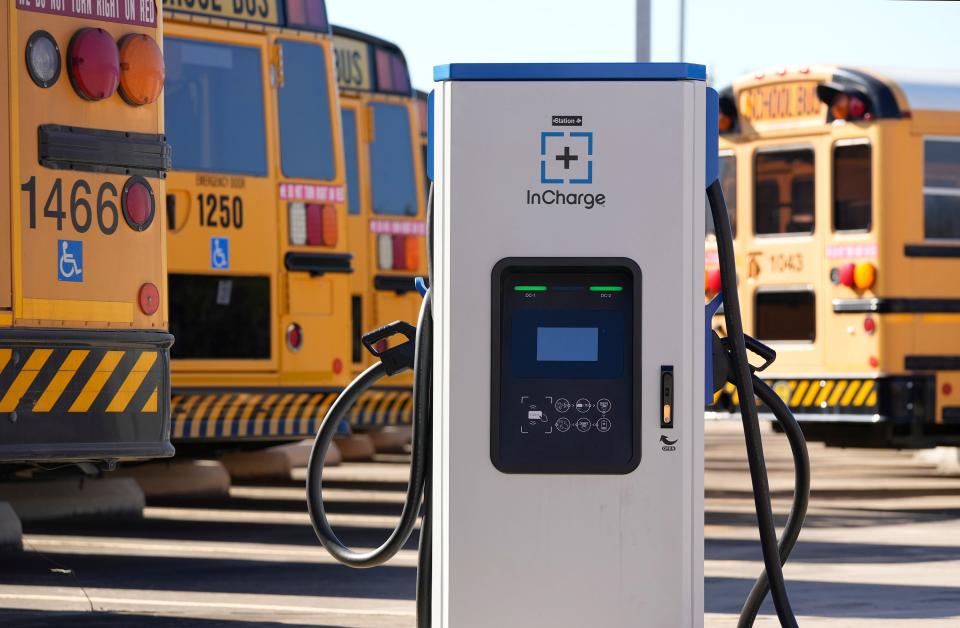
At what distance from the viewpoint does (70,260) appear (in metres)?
6.87

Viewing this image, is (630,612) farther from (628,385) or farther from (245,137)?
(245,137)

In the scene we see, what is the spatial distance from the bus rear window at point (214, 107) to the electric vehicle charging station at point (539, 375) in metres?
5.62

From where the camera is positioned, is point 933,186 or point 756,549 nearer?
point 756,549

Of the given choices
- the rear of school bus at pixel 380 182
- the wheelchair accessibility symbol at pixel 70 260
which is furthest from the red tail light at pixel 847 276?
the wheelchair accessibility symbol at pixel 70 260

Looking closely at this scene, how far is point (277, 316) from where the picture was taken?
10.8m

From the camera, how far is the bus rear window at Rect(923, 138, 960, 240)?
1315 centimetres

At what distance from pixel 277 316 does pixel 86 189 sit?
12.5ft

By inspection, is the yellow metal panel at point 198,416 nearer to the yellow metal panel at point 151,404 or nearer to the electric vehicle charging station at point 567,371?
the yellow metal panel at point 151,404

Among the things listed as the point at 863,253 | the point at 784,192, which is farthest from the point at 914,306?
the point at 784,192

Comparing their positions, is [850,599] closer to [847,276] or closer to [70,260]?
[70,260]

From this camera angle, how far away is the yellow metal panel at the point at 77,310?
674 centimetres

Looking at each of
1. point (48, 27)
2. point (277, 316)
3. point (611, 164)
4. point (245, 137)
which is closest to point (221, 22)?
point (245, 137)

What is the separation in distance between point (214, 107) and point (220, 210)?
1.93 ft

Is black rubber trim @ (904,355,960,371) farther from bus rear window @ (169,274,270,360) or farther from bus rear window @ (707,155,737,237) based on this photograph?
bus rear window @ (169,274,270,360)
